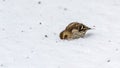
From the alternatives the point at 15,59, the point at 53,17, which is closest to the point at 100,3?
the point at 53,17

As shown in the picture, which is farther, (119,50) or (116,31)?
(116,31)

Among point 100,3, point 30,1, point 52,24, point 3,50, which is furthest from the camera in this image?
point 30,1

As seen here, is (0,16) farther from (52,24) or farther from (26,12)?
(52,24)

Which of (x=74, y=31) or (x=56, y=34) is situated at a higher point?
(x=74, y=31)

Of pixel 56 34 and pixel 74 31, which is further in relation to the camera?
pixel 56 34
